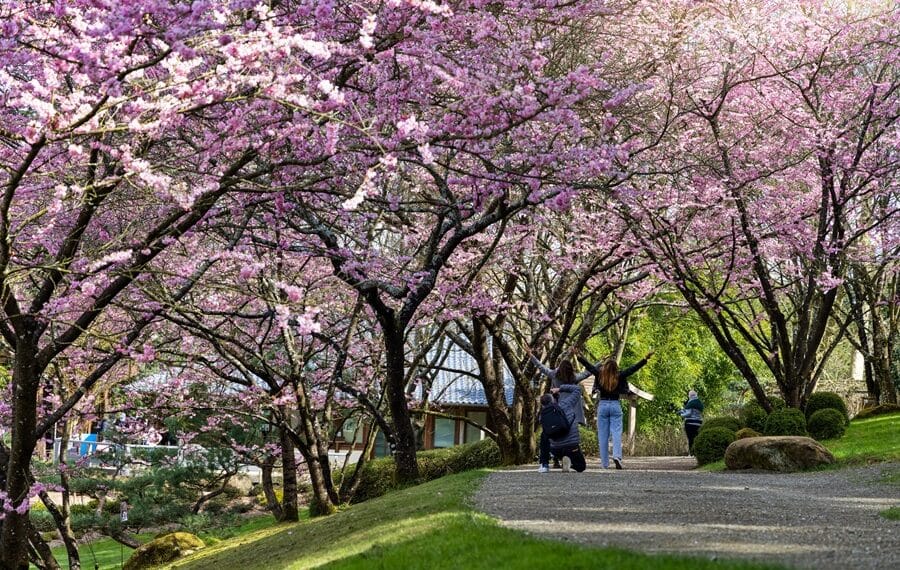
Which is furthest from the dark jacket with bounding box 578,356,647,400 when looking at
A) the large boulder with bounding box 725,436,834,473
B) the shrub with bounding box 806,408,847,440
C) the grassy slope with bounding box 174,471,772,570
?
the shrub with bounding box 806,408,847,440

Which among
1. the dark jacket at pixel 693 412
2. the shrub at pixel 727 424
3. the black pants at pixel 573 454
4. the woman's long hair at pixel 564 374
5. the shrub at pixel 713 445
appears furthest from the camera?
the dark jacket at pixel 693 412

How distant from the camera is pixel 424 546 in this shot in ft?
26.6

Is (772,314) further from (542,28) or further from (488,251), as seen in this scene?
(542,28)

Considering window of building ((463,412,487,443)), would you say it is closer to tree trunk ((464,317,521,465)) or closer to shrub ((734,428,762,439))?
tree trunk ((464,317,521,465))

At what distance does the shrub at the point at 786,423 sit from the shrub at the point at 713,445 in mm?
791

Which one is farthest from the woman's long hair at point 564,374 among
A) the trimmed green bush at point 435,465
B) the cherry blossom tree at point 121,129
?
the trimmed green bush at point 435,465

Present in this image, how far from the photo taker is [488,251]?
16938mm

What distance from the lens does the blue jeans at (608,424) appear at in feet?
55.1

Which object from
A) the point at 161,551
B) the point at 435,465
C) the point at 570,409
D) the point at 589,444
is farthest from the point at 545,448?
the point at 435,465

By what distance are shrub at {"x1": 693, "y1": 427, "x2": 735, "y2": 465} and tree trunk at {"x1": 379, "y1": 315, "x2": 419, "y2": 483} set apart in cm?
651

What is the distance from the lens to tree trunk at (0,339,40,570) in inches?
428

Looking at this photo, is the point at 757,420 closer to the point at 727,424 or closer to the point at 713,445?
the point at 727,424

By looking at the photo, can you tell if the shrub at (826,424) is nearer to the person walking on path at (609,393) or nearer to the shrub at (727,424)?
the shrub at (727,424)

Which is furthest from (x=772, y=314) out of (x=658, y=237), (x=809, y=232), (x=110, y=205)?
(x=110, y=205)
